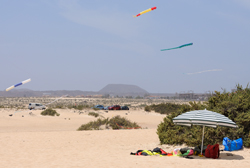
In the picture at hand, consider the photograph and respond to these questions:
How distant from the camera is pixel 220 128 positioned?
15.4 metres

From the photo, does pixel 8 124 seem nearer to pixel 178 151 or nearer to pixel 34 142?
pixel 34 142

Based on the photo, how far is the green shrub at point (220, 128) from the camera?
15242 millimetres

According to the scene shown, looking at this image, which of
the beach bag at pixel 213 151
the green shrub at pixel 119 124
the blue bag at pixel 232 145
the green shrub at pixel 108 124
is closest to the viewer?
the beach bag at pixel 213 151

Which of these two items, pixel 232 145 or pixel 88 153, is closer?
pixel 232 145

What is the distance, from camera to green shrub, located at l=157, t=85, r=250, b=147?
1524 centimetres

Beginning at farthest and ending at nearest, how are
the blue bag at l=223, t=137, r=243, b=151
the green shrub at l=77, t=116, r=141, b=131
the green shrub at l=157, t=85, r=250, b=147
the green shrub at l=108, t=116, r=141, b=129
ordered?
1. the green shrub at l=108, t=116, r=141, b=129
2. the green shrub at l=77, t=116, r=141, b=131
3. the green shrub at l=157, t=85, r=250, b=147
4. the blue bag at l=223, t=137, r=243, b=151

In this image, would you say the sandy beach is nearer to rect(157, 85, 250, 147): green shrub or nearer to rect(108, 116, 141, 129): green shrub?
rect(157, 85, 250, 147): green shrub

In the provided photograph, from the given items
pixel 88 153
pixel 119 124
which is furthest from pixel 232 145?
pixel 119 124

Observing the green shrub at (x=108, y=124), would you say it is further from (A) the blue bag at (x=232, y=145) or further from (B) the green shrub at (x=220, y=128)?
(A) the blue bag at (x=232, y=145)

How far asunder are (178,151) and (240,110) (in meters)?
4.57

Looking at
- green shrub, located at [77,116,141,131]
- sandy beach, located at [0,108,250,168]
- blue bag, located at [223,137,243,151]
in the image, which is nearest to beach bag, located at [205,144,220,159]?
sandy beach, located at [0,108,250,168]

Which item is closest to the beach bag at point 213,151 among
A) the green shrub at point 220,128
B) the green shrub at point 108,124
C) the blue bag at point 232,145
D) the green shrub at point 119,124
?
the blue bag at point 232,145

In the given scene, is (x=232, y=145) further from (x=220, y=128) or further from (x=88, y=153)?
(x=88, y=153)

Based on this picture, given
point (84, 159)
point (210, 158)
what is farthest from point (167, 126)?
point (84, 159)
